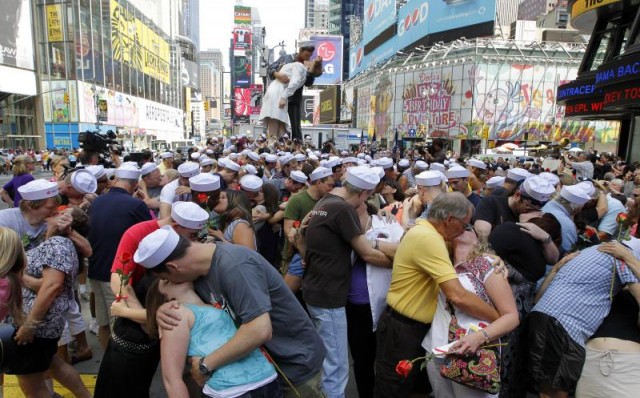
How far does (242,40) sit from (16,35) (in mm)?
68051

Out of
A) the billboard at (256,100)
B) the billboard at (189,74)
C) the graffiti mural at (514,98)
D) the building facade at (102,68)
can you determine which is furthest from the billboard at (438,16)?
the billboard at (189,74)

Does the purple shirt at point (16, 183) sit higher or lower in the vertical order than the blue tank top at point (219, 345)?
higher

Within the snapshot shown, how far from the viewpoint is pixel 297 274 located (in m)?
3.93

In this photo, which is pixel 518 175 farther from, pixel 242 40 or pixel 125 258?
pixel 242 40

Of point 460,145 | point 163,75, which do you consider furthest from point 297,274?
point 163,75

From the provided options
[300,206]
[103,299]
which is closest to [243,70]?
[300,206]

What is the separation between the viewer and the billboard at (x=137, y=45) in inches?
2165

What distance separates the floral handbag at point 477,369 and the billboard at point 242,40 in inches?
4022

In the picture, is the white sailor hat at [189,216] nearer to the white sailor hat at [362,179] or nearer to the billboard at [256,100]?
the white sailor hat at [362,179]

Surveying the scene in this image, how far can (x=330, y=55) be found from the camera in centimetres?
8575

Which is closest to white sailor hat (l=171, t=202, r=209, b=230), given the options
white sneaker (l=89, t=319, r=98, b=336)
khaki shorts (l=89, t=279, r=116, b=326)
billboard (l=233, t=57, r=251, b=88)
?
khaki shorts (l=89, t=279, r=116, b=326)

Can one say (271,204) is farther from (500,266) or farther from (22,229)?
(500,266)

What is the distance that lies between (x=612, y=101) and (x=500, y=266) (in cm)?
1676

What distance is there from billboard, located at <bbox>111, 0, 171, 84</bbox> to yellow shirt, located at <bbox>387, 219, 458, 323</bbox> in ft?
199
